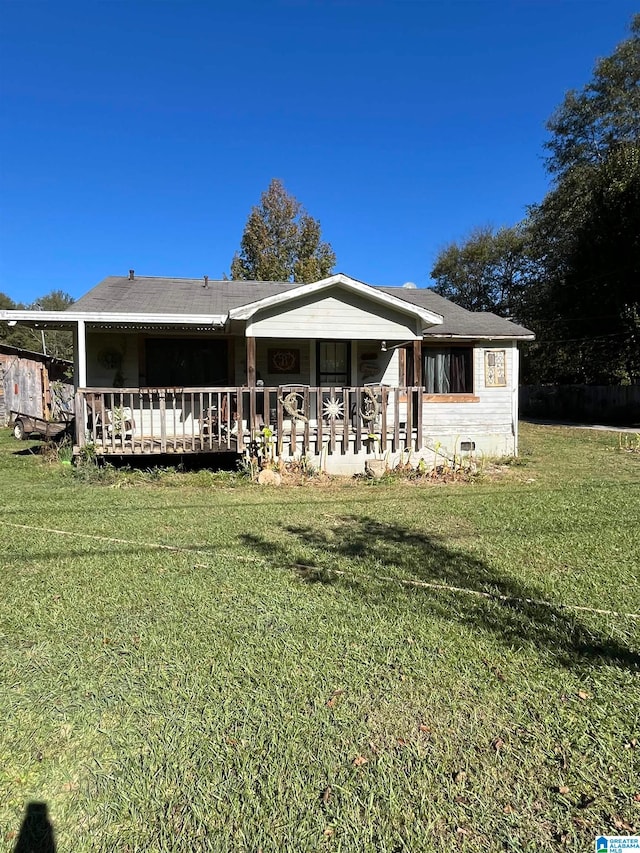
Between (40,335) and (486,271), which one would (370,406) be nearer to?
(486,271)

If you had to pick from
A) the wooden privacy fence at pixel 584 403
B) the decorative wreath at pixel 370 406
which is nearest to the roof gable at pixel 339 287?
the decorative wreath at pixel 370 406

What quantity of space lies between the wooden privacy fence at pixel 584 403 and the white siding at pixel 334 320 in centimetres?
1644

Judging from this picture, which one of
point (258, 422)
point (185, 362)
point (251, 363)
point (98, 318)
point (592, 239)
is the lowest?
point (258, 422)

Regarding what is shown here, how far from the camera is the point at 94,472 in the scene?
333 inches

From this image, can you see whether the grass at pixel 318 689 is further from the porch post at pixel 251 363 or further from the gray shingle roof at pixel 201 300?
the gray shingle roof at pixel 201 300

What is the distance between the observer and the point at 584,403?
80.8 ft

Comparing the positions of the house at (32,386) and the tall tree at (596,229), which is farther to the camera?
the tall tree at (596,229)

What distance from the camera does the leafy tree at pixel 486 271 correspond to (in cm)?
3834

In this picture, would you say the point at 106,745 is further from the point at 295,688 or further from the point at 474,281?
the point at 474,281

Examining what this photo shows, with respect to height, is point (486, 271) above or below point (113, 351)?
above

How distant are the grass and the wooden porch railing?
3.44 metres

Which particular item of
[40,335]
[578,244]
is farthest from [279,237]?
[40,335]

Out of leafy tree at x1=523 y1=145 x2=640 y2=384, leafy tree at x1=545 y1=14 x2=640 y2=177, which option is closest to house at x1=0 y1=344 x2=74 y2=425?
leafy tree at x1=523 y1=145 x2=640 y2=384

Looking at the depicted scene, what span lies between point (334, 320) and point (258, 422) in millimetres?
2408
